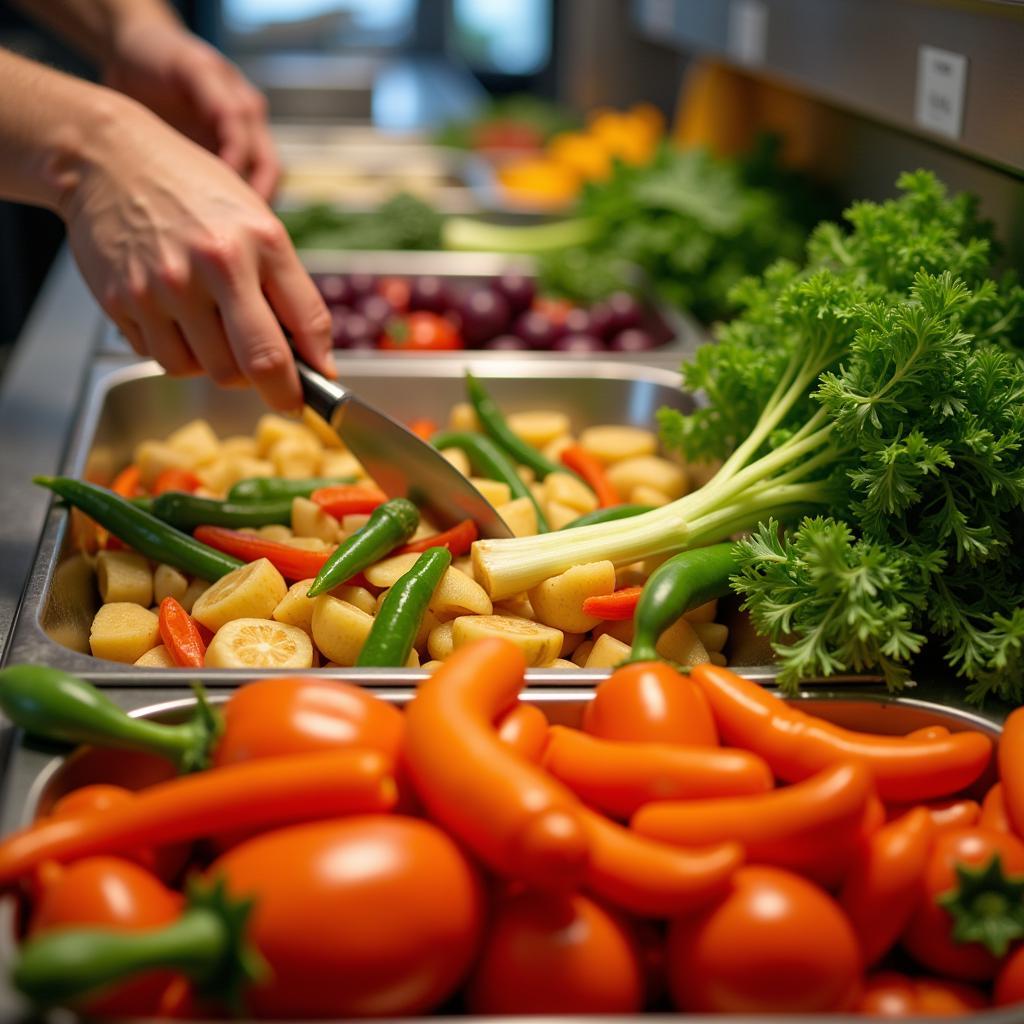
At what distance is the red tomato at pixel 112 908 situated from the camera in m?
0.91

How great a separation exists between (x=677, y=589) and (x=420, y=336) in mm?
1560

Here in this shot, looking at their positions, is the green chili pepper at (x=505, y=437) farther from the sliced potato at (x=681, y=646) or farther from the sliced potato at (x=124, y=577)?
the sliced potato at (x=124, y=577)

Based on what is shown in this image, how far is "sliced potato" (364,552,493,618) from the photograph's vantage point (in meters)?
1.56

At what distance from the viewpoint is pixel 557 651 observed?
1.51 m

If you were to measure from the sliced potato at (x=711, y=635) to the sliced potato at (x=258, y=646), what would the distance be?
564 millimetres

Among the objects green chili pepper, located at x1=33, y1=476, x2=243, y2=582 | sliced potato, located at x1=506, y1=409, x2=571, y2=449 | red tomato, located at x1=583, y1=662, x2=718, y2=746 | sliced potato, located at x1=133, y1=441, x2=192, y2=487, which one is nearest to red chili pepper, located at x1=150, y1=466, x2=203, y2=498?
sliced potato, located at x1=133, y1=441, x2=192, y2=487

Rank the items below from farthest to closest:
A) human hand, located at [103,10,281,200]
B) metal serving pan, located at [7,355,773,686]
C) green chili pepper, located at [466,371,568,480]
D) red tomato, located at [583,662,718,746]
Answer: human hand, located at [103,10,281,200]
metal serving pan, located at [7,355,773,686]
green chili pepper, located at [466,371,568,480]
red tomato, located at [583,662,718,746]

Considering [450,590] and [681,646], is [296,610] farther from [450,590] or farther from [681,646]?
[681,646]

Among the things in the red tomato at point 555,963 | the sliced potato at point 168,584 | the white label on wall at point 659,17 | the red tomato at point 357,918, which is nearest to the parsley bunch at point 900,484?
the red tomato at point 555,963

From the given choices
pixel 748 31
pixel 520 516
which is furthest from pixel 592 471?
pixel 748 31

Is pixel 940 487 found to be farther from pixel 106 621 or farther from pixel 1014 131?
pixel 106 621

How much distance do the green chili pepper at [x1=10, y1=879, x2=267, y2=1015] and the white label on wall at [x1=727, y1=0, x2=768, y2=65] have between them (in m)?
2.91

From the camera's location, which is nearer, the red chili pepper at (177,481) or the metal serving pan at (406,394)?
the red chili pepper at (177,481)

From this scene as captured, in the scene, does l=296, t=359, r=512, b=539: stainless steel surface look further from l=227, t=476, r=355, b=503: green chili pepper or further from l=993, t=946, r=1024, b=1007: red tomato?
l=993, t=946, r=1024, b=1007: red tomato
